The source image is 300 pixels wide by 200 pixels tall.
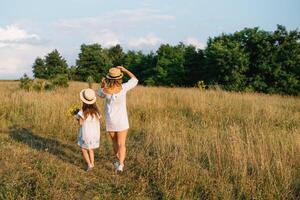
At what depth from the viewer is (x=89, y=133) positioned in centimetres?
629

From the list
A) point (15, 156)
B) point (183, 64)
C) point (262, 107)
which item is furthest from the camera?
point (183, 64)

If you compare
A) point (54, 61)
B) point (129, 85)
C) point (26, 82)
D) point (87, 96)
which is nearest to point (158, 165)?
point (129, 85)

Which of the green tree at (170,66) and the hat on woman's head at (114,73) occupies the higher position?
the hat on woman's head at (114,73)

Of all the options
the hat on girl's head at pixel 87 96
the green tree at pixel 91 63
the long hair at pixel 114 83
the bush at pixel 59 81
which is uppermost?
the long hair at pixel 114 83

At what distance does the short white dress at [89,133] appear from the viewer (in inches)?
246

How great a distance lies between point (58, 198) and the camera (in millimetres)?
4598

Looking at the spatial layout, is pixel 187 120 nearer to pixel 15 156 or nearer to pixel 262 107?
pixel 262 107

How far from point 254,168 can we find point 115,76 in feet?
8.25

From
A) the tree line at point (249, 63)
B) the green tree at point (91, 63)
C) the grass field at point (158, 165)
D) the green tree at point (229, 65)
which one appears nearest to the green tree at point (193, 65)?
the tree line at point (249, 63)

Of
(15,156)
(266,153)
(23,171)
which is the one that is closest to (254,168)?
(266,153)

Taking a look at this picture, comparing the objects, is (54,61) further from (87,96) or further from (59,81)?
(87,96)

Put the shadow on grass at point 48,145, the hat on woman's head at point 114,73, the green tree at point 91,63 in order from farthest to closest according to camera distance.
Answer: the green tree at point 91,63 < the shadow on grass at point 48,145 < the hat on woman's head at point 114,73

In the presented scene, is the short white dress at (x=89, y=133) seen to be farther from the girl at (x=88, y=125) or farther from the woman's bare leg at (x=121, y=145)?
the woman's bare leg at (x=121, y=145)

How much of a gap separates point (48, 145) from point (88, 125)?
2.33 m
